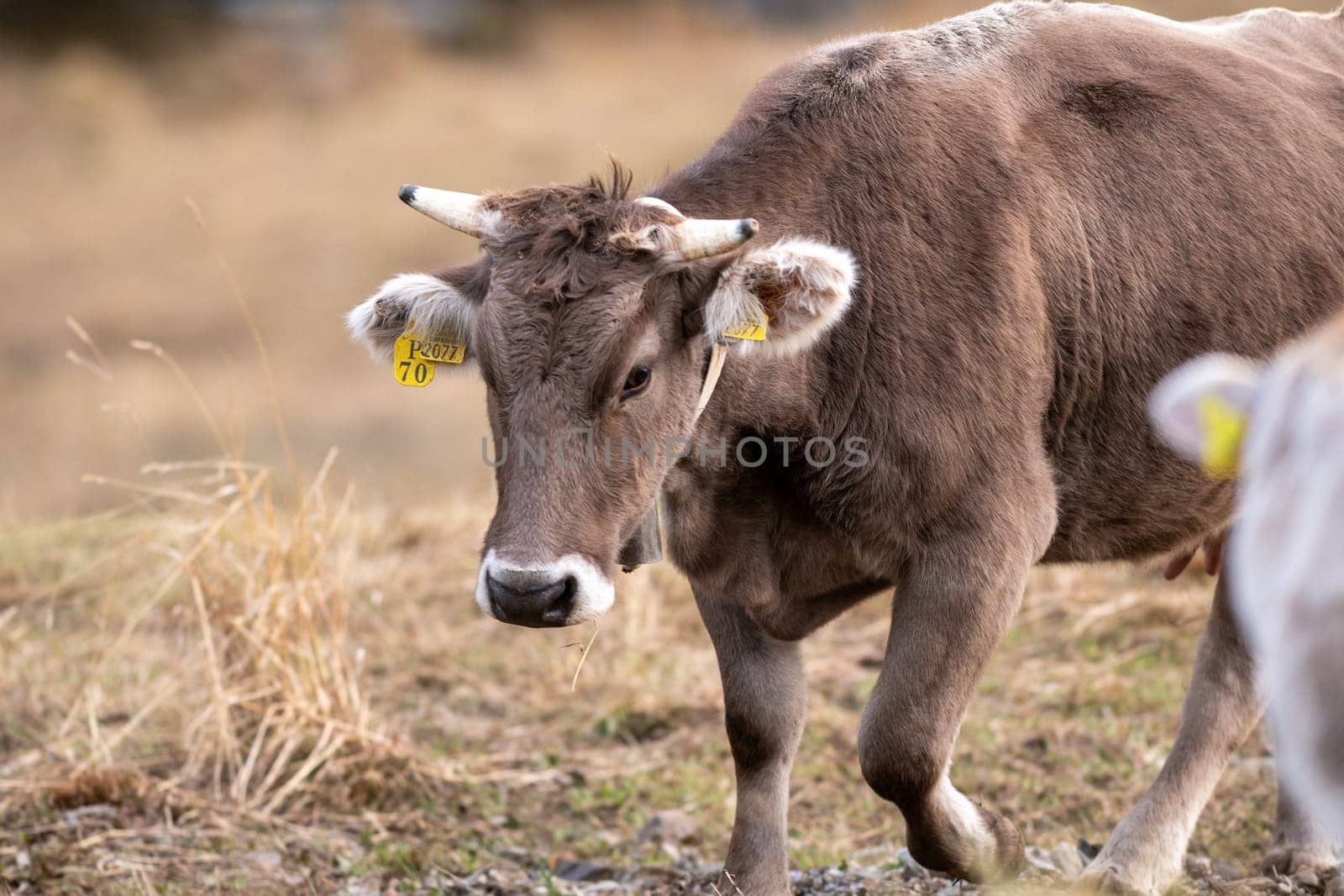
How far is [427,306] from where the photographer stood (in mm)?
4297

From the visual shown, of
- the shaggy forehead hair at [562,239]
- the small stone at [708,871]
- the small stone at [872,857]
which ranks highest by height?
the shaggy forehead hair at [562,239]

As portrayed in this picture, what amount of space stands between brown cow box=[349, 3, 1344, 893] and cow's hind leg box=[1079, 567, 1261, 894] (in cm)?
1

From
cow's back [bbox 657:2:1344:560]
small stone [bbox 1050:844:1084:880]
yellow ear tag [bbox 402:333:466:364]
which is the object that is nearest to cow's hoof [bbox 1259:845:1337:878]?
small stone [bbox 1050:844:1084:880]

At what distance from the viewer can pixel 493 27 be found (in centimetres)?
2350

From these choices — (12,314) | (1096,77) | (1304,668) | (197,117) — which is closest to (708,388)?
(1096,77)

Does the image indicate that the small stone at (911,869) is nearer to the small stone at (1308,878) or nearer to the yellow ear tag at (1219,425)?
the small stone at (1308,878)

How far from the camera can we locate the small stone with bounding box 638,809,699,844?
5.28 m

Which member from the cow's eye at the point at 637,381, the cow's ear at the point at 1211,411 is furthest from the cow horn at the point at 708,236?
the cow's ear at the point at 1211,411

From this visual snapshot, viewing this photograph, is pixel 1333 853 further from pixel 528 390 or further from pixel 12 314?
pixel 12 314

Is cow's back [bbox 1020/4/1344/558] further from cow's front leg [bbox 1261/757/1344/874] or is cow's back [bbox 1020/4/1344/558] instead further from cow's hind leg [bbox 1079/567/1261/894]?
cow's front leg [bbox 1261/757/1344/874]

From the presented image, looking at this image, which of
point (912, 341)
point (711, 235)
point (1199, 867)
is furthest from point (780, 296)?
point (1199, 867)

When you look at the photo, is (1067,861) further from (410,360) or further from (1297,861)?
(410,360)

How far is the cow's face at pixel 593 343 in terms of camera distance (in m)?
3.80

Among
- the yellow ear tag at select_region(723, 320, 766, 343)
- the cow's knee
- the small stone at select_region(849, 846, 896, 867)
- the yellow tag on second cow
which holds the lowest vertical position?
the small stone at select_region(849, 846, 896, 867)
